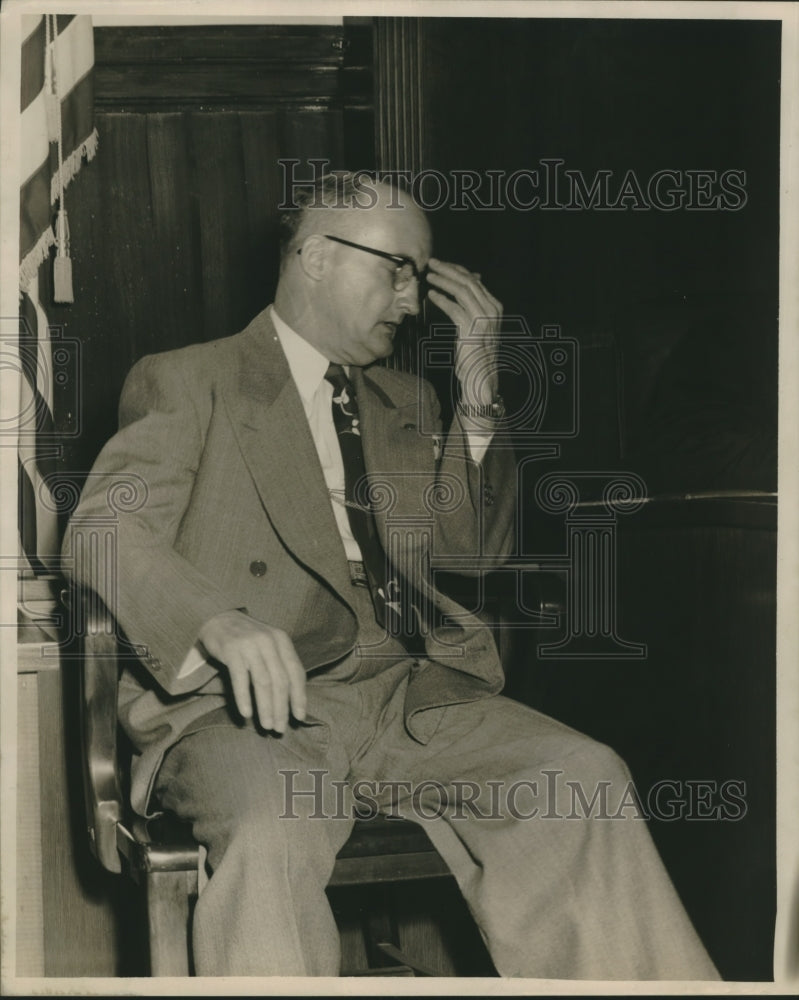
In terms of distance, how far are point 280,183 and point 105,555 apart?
0.72 metres

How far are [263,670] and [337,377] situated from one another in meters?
0.48

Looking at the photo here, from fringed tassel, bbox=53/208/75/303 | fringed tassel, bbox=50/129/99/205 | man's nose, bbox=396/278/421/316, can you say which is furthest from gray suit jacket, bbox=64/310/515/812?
fringed tassel, bbox=50/129/99/205

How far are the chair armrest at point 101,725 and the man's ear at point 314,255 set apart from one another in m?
0.53

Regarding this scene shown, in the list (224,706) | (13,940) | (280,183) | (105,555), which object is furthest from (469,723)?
(280,183)

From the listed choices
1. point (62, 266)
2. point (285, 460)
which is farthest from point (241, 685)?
point (62, 266)

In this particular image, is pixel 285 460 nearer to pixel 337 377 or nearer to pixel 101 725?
pixel 337 377

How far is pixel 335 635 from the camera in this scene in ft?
5.75

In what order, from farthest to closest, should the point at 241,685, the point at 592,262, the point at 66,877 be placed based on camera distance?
the point at 592,262 < the point at 66,877 < the point at 241,685

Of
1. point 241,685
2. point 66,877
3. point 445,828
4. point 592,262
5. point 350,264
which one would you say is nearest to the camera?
point 241,685

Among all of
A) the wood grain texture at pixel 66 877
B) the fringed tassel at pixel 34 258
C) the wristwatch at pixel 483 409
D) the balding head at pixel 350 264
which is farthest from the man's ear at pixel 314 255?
the wood grain texture at pixel 66 877

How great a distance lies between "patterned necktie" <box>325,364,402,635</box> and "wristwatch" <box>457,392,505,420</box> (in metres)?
0.15

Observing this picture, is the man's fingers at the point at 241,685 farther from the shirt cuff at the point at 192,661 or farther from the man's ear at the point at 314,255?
the man's ear at the point at 314,255

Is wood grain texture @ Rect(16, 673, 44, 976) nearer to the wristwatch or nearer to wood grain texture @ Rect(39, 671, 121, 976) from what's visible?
wood grain texture @ Rect(39, 671, 121, 976)

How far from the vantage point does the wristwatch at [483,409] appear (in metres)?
1.88
